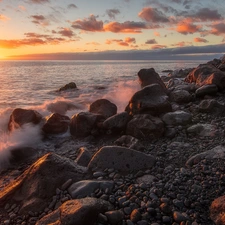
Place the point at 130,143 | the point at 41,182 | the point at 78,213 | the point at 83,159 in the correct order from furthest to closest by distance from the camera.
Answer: the point at 130,143 → the point at 83,159 → the point at 41,182 → the point at 78,213

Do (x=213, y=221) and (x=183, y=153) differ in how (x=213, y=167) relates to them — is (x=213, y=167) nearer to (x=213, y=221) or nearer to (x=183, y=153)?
(x=183, y=153)

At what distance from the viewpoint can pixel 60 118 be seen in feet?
34.4

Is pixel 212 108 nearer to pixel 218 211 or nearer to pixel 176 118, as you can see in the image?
pixel 176 118

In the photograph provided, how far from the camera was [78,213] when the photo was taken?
385cm

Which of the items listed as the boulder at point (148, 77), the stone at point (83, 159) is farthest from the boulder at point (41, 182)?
the boulder at point (148, 77)

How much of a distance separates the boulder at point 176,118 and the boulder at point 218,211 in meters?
4.48

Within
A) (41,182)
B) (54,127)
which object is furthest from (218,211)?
(54,127)

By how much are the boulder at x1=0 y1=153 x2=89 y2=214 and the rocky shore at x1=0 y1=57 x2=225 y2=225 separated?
2 cm

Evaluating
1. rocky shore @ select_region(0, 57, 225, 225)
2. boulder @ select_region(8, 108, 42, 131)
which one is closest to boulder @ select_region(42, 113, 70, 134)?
rocky shore @ select_region(0, 57, 225, 225)

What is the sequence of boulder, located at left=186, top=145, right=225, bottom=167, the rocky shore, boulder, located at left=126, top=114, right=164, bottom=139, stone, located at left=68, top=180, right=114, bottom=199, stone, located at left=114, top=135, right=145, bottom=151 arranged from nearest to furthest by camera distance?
the rocky shore → stone, located at left=68, top=180, right=114, bottom=199 → boulder, located at left=186, top=145, right=225, bottom=167 → stone, located at left=114, top=135, right=145, bottom=151 → boulder, located at left=126, top=114, right=164, bottom=139

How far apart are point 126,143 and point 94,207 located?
148 inches

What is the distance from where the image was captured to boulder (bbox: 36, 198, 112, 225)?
151 inches

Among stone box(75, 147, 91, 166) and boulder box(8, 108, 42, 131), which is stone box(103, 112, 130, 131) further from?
boulder box(8, 108, 42, 131)

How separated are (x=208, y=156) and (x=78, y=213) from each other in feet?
11.1
